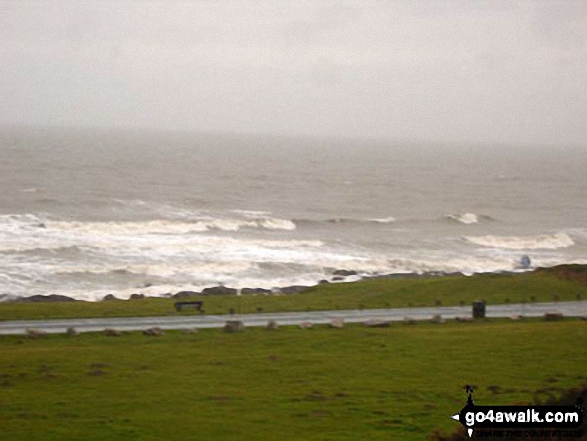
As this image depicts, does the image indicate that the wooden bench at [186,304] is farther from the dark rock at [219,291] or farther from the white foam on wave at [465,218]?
the white foam on wave at [465,218]

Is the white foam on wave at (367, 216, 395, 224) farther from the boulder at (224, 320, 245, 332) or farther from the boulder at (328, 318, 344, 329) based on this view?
the boulder at (224, 320, 245, 332)

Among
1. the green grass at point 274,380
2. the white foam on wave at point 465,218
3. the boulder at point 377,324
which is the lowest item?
the green grass at point 274,380

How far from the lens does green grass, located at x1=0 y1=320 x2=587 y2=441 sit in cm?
2361

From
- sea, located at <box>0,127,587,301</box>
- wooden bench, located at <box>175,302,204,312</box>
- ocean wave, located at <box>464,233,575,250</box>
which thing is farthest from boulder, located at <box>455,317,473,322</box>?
ocean wave, located at <box>464,233,575,250</box>

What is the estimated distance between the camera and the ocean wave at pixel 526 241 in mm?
93062

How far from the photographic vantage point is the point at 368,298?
47281mm

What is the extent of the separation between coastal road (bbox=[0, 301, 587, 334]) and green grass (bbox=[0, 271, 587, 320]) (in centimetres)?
147

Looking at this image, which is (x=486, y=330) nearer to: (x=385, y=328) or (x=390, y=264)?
(x=385, y=328)

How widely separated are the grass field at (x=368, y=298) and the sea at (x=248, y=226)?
12.8 meters

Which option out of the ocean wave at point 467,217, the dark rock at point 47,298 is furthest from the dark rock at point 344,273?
the ocean wave at point 467,217

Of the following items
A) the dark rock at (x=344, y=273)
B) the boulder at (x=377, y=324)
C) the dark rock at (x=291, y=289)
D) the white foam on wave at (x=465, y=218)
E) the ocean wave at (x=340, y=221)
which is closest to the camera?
the boulder at (x=377, y=324)

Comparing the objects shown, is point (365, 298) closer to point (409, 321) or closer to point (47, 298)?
point (409, 321)

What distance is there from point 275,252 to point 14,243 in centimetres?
2222

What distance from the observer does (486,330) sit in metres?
35.9
